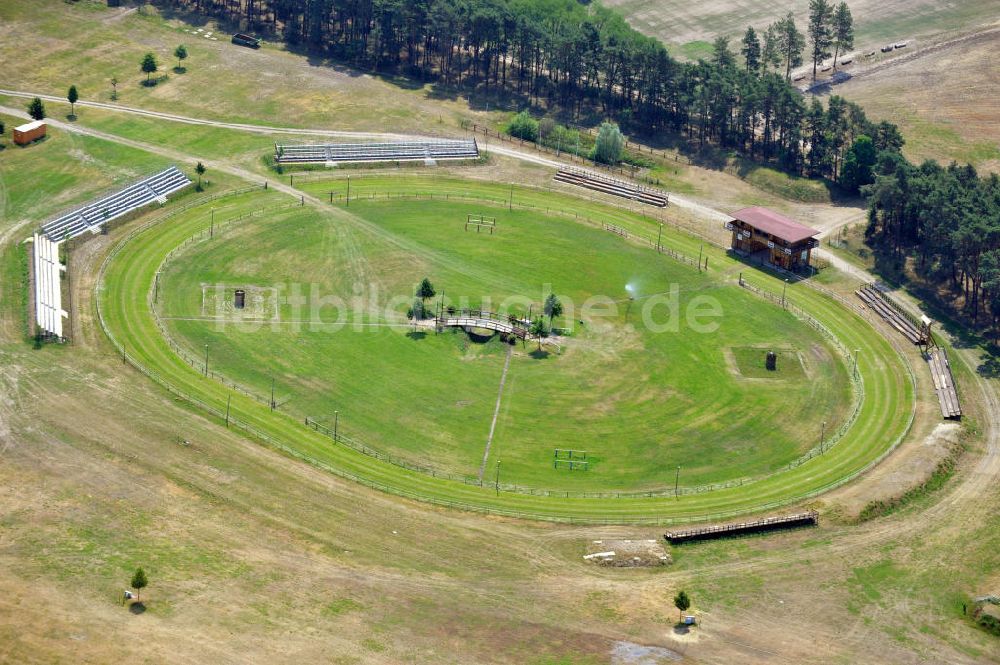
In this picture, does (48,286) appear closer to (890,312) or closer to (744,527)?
(744,527)

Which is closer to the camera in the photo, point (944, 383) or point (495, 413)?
point (495, 413)

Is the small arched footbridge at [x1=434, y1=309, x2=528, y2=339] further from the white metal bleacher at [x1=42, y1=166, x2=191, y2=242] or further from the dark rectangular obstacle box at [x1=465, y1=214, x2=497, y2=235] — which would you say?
the white metal bleacher at [x1=42, y1=166, x2=191, y2=242]

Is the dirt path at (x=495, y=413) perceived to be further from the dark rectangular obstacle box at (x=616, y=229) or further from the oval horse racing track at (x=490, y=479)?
the dark rectangular obstacle box at (x=616, y=229)

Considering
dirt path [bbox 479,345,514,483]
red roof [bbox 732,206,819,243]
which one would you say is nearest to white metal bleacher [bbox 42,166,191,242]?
dirt path [bbox 479,345,514,483]

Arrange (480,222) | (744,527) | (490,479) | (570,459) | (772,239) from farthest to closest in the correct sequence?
(480,222) → (772,239) → (570,459) → (490,479) → (744,527)

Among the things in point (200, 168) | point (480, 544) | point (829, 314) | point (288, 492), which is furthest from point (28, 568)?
point (829, 314)

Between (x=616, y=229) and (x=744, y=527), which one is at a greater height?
(x=616, y=229)

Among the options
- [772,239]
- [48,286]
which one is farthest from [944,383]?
[48,286]
